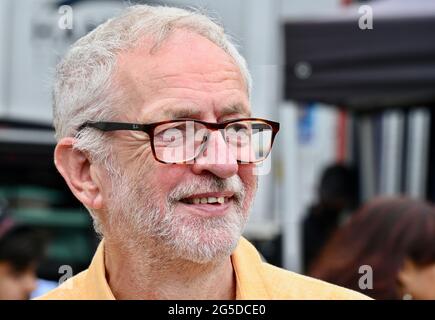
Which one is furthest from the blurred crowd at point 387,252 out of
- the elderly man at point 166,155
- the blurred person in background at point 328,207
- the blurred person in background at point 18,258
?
the blurred person in background at point 18,258

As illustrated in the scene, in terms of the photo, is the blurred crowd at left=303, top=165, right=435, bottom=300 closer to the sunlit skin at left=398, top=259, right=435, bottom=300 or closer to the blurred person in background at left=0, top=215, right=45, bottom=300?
the sunlit skin at left=398, top=259, right=435, bottom=300

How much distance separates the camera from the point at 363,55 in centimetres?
350

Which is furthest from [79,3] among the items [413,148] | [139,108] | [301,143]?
[139,108]

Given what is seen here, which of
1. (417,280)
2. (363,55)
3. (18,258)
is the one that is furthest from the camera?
(363,55)

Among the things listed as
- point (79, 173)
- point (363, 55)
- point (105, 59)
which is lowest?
point (79, 173)

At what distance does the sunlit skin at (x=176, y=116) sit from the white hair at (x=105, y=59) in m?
0.02

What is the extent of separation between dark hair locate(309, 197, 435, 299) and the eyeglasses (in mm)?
718

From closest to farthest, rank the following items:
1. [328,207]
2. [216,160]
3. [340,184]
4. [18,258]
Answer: [216,160] < [18,258] < [328,207] < [340,184]

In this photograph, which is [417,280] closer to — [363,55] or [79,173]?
[79,173]

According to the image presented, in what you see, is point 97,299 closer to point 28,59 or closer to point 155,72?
point 155,72

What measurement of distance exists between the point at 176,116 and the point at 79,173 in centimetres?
25

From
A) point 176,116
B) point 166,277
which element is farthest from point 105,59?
point 166,277

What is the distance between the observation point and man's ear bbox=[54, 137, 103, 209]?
4.90 ft

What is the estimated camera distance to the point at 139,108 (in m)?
1.40
